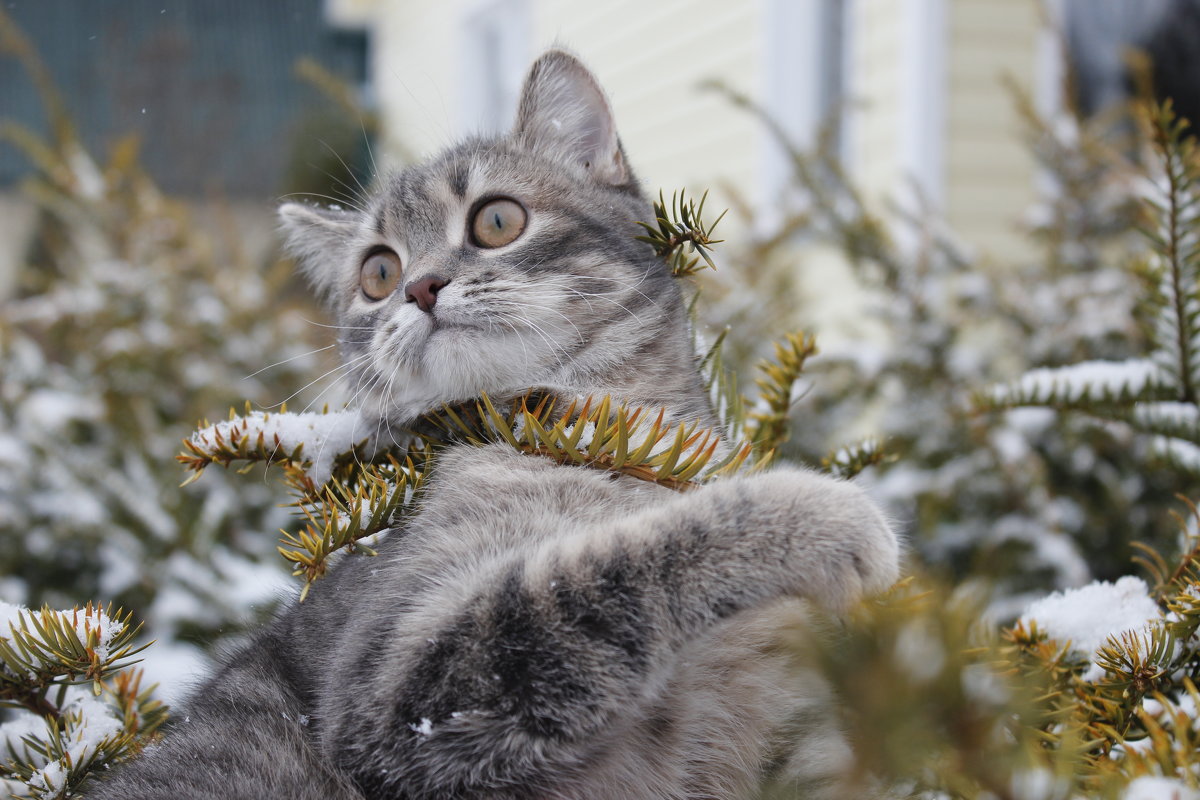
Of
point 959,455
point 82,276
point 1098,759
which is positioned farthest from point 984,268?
point 82,276

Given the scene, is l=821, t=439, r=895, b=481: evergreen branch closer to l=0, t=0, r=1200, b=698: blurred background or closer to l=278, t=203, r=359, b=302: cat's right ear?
l=0, t=0, r=1200, b=698: blurred background

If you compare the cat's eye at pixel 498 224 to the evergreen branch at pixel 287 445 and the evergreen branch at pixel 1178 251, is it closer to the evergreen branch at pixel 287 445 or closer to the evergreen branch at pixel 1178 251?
the evergreen branch at pixel 287 445

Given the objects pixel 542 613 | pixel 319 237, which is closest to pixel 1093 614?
pixel 542 613

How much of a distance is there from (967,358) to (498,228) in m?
2.06

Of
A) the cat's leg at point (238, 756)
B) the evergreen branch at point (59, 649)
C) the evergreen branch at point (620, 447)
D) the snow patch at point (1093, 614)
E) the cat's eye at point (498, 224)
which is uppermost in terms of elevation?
the cat's eye at point (498, 224)

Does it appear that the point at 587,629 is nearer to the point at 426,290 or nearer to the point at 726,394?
the point at 726,394

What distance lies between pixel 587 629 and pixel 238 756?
599 millimetres

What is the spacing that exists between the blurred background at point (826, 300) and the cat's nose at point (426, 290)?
53 cm

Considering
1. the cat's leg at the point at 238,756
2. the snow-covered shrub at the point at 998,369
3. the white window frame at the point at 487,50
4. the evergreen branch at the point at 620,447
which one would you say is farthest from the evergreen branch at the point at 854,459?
the white window frame at the point at 487,50

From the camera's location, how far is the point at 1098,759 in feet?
3.23

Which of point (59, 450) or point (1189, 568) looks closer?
point (1189, 568)

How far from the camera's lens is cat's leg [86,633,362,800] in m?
1.27

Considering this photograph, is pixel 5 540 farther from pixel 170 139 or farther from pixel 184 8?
pixel 184 8

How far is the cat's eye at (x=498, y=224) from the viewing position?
6.13ft
